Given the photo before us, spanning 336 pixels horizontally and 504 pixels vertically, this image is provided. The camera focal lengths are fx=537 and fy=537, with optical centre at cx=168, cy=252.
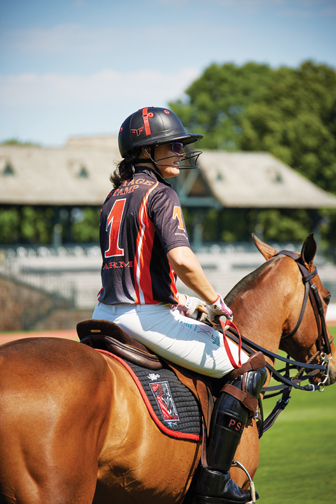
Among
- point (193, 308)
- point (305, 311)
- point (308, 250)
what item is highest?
point (308, 250)

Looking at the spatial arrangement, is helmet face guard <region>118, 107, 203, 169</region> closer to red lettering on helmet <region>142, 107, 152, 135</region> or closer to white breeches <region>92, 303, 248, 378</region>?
red lettering on helmet <region>142, 107, 152, 135</region>

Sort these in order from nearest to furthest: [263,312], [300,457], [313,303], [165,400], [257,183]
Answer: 1. [165,400]
2. [263,312]
3. [313,303]
4. [300,457]
5. [257,183]

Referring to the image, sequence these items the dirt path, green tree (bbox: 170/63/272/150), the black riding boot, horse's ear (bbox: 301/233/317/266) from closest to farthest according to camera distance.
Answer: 1. the black riding boot
2. horse's ear (bbox: 301/233/317/266)
3. the dirt path
4. green tree (bbox: 170/63/272/150)

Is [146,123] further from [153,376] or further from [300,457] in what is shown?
[300,457]

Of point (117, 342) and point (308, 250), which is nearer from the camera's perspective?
point (117, 342)

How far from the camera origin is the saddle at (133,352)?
281 cm

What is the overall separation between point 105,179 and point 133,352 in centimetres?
3487

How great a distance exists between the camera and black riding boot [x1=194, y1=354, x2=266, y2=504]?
291 cm

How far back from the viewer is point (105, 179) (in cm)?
3700

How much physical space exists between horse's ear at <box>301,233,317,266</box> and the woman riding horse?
948 millimetres

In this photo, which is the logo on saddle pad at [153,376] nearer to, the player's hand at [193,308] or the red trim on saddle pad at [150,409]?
the red trim on saddle pad at [150,409]

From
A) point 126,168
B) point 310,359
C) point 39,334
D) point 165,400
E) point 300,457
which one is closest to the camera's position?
point 165,400

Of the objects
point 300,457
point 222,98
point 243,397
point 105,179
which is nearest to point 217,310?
point 243,397

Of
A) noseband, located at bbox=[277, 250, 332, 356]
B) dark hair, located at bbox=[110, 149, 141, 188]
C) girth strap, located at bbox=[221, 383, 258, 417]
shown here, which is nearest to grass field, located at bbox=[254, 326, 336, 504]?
noseband, located at bbox=[277, 250, 332, 356]
